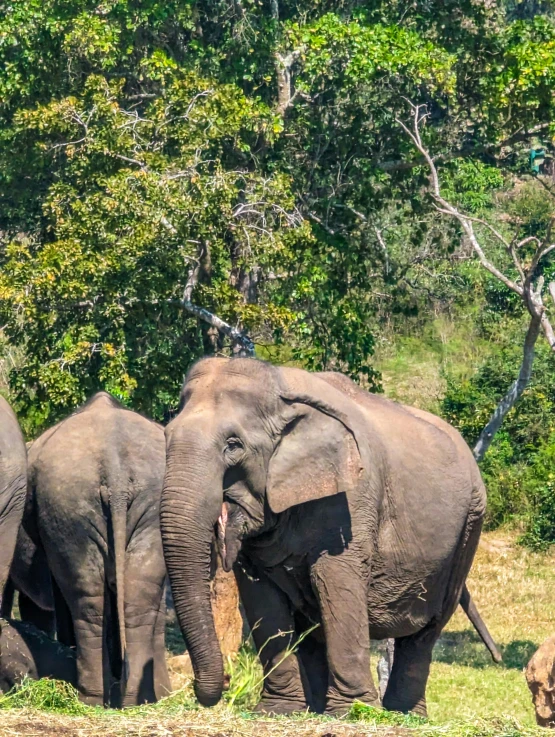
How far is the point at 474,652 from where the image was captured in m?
14.1

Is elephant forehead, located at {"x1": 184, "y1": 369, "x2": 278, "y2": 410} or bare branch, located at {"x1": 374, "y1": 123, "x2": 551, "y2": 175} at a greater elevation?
bare branch, located at {"x1": 374, "y1": 123, "x2": 551, "y2": 175}

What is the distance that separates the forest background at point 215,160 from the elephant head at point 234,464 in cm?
484

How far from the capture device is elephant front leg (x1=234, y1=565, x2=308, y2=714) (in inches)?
317

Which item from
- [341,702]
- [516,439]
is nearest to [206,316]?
[341,702]

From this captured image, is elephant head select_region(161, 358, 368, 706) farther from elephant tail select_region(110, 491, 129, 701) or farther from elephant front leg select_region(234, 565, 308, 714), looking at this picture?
elephant tail select_region(110, 491, 129, 701)

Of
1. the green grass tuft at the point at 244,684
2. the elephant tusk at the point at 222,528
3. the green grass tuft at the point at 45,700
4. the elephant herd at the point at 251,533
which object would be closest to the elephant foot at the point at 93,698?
the elephant herd at the point at 251,533

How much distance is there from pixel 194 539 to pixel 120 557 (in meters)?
2.17

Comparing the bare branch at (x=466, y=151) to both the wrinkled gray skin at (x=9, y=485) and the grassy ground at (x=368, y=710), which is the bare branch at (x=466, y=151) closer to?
the grassy ground at (x=368, y=710)

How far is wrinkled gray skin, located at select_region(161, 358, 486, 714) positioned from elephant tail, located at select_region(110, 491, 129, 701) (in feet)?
3.53

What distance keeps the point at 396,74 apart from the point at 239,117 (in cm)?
149

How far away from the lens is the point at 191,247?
498 inches

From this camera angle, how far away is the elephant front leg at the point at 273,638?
8.05m

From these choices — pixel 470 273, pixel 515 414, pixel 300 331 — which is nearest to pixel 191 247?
pixel 300 331

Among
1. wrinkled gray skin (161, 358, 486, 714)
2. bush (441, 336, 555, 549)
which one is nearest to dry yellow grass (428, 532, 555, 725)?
bush (441, 336, 555, 549)
